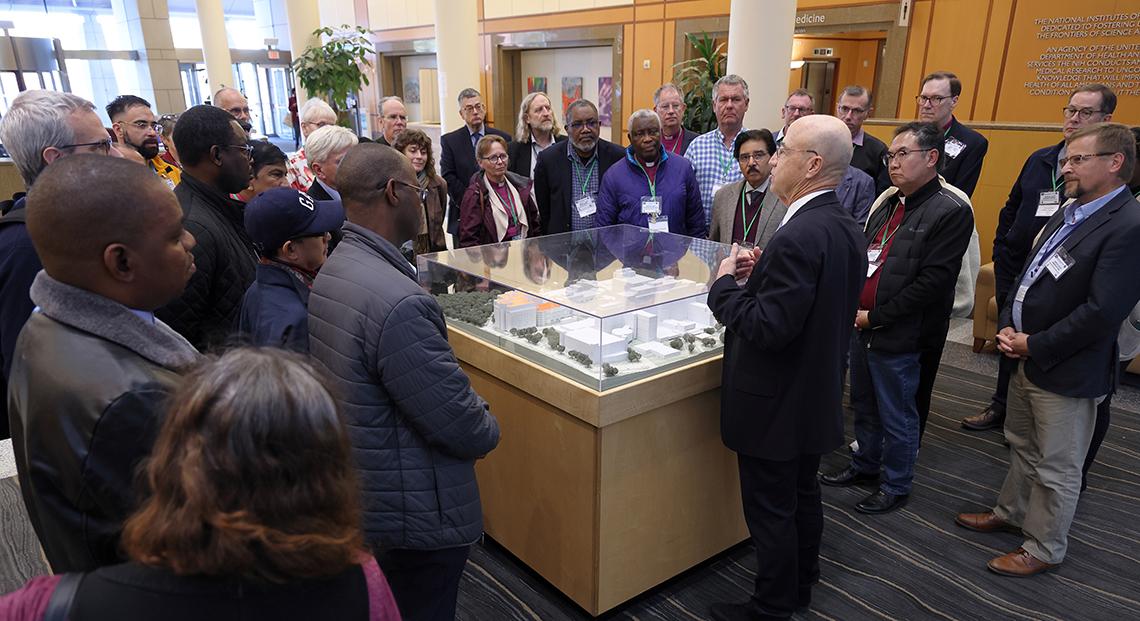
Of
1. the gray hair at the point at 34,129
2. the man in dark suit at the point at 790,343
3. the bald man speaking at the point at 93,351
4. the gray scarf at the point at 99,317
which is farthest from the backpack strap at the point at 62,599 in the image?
the gray hair at the point at 34,129

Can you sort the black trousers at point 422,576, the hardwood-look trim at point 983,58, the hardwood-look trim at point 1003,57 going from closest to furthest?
the black trousers at point 422,576 < the hardwood-look trim at point 1003,57 < the hardwood-look trim at point 983,58

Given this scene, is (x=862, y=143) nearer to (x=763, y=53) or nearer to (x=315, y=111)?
(x=763, y=53)

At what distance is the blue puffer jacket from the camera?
1587 mm

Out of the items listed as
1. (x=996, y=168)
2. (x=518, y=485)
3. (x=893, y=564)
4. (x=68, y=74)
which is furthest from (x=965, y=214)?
(x=68, y=74)

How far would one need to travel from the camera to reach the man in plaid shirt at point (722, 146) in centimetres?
424

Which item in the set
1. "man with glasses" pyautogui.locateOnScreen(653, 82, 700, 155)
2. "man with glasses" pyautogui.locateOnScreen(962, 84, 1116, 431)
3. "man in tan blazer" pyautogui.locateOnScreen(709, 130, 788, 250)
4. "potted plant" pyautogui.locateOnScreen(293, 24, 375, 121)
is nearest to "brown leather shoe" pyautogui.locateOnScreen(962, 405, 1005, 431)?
"man with glasses" pyautogui.locateOnScreen(962, 84, 1116, 431)

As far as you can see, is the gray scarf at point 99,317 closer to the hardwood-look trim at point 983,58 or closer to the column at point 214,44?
the hardwood-look trim at point 983,58

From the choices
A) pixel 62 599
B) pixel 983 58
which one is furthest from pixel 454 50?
pixel 62 599

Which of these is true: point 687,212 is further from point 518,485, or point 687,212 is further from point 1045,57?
point 1045,57

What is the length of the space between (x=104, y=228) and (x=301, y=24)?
11091 millimetres

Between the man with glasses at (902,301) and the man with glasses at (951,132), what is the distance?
57.3 inches

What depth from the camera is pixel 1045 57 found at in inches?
242

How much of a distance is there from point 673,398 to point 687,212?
72.2 inches

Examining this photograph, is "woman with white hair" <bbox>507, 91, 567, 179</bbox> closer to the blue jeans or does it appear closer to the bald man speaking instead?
the blue jeans
